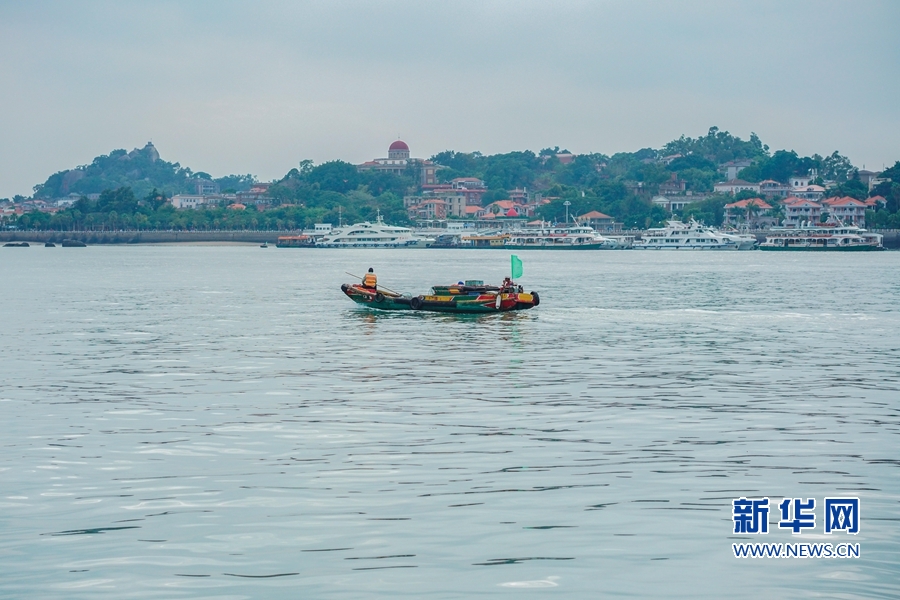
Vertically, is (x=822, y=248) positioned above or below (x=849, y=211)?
below

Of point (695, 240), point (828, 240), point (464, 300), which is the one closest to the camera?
point (464, 300)

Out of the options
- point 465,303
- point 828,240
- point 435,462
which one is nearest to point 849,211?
point 828,240

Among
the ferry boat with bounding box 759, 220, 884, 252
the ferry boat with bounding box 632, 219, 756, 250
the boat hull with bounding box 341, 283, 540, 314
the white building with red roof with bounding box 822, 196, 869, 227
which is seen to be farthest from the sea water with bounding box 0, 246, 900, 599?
the white building with red roof with bounding box 822, 196, 869, 227

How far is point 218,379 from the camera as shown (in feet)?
85.5

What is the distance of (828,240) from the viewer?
170 m

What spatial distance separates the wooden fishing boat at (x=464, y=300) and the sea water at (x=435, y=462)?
30.3ft

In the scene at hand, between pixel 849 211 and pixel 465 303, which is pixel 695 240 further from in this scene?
pixel 465 303

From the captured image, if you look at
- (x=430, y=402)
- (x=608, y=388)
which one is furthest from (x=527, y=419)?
(x=608, y=388)

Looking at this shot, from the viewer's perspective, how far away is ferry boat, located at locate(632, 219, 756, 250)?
610ft

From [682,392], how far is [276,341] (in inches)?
602

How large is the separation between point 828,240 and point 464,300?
446 ft

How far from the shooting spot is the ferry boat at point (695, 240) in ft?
610

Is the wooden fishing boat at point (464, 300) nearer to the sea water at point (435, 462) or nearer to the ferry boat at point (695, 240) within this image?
the sea water at point (435, 462)

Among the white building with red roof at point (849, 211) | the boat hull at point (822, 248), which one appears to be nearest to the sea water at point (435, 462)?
the boat hull at point (822, 248)
